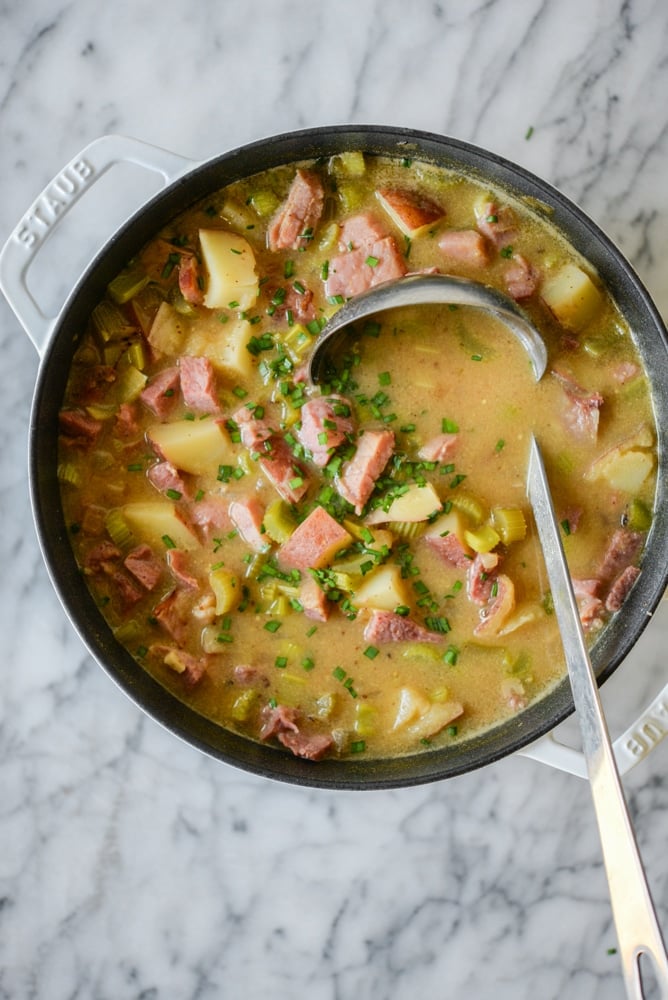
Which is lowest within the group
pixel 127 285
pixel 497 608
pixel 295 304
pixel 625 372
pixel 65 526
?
pixel 65 526

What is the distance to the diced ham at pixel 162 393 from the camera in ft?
10.7

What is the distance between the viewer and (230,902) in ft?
11.7

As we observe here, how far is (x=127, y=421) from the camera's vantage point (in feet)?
10.7

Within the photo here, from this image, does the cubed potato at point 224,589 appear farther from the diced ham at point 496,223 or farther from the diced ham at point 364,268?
the diced ham at point 496,223

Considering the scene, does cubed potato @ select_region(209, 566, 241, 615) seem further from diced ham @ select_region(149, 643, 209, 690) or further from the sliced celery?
the sliced celery

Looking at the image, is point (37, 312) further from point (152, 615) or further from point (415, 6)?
point (415, 6)

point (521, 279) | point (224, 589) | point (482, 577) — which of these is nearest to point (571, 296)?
point (521, 279)

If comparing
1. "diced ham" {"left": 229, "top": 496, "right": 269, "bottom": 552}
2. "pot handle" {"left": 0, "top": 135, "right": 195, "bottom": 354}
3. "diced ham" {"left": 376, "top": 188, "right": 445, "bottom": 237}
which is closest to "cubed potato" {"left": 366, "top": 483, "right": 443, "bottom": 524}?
"diced ham" {"left": 229, "top": 496, "right": 269, "bottom": 552}

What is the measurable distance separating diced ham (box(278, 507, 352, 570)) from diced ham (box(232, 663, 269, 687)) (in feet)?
1.23

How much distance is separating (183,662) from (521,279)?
163cm

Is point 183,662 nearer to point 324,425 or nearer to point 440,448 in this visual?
point 324,425

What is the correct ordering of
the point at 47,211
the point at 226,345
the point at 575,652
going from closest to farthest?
the point at 575,652 → the point at 47,211 → the point at 226,345

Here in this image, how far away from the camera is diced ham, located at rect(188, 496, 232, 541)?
3262mm

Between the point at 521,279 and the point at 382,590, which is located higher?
the point at 521,279
